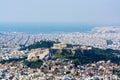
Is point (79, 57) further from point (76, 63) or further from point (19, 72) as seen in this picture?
point (19, 72)

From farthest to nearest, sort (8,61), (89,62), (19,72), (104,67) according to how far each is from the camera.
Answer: (8,61), (89,62), (104,67), (19,72)

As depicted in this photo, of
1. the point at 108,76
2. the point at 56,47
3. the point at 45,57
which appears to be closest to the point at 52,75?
the point at 108,76

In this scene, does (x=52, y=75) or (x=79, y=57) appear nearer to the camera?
(x=52, y=75)

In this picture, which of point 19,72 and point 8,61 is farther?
point 8,61

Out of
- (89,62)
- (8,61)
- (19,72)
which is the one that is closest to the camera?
(19,72)

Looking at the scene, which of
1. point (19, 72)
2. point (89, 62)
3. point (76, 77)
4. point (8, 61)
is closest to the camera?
point (76, 77)

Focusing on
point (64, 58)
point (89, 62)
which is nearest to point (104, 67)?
point (89, 62)

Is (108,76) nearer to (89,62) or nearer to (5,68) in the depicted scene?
(89,62)

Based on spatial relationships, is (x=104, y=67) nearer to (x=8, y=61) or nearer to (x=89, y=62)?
(x=89, y=62)

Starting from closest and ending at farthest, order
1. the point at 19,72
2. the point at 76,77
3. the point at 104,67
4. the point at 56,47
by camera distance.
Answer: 1. the point at 76,77
2. the point at 19,72
3. the point at 104,67
4. the point at 56,47
